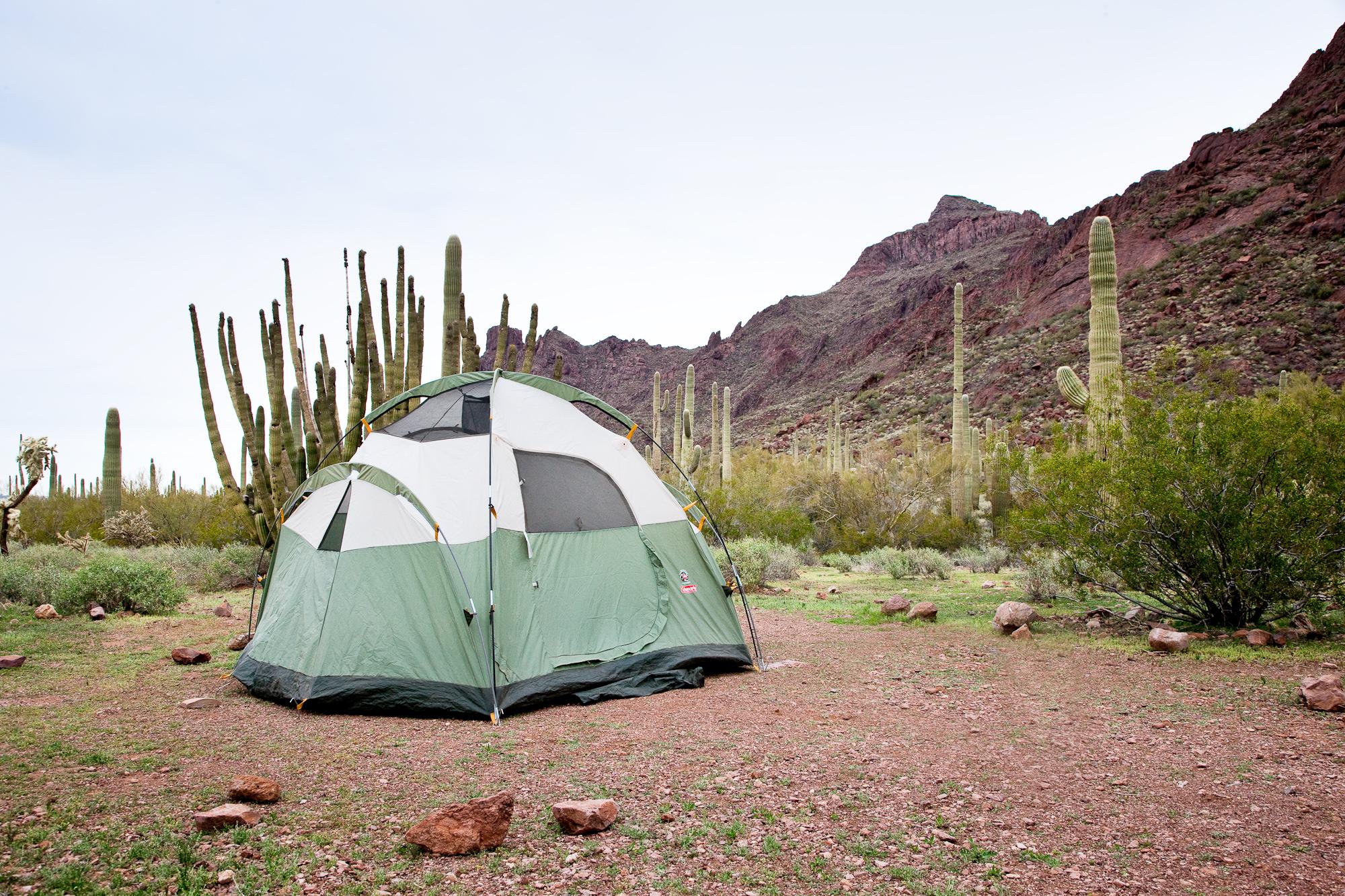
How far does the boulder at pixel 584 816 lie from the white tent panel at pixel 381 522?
9.99ft

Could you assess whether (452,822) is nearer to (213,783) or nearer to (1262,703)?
(213,783)

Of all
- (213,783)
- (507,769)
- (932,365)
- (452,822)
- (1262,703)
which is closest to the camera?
(452,822)

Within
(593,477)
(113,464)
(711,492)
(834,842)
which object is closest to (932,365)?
(711,492)

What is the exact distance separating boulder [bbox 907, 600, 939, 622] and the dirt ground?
8.81ft

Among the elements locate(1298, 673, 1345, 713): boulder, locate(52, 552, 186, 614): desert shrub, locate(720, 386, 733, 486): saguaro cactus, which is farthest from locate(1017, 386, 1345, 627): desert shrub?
locate(720, 386, 733, 486): saguaro cactus

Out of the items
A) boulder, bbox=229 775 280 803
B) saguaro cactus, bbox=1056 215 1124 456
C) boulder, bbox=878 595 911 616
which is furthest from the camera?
boulder, bbox=878 595 911 616

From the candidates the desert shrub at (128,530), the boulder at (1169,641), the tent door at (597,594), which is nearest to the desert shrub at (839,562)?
the boulder at (1169,641)

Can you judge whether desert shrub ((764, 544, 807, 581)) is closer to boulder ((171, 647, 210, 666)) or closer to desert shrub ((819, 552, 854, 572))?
desert shrub ((819, 552, 854, 572))

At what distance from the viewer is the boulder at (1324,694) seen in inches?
203

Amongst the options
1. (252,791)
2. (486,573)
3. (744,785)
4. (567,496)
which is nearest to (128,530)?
(567,496)

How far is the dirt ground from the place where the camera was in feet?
10.6

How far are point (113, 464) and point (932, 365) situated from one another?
42.0m

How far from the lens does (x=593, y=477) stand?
7.20 m

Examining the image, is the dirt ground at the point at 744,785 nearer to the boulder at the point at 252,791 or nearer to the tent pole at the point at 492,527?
the boulder at the point at 252,791
